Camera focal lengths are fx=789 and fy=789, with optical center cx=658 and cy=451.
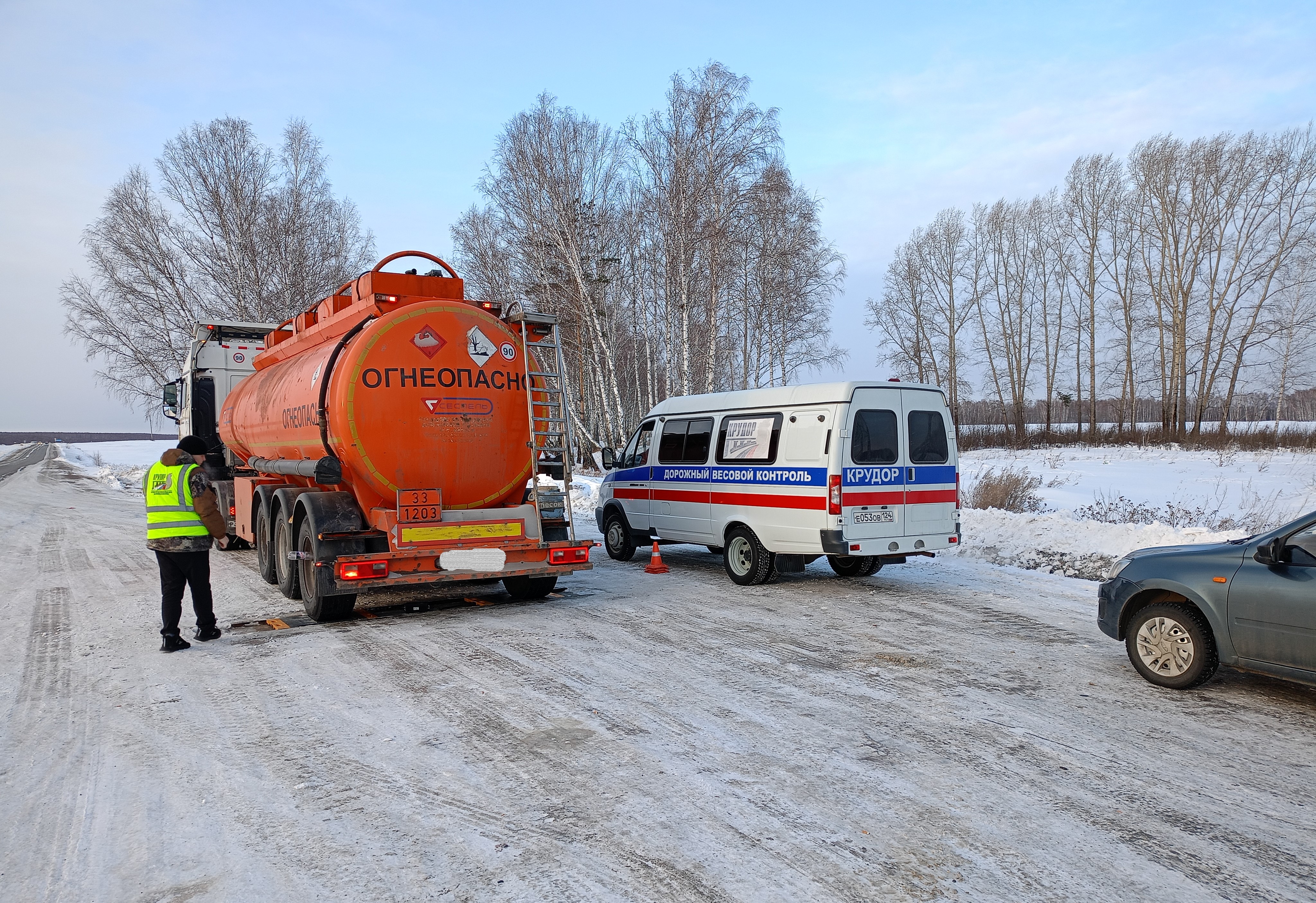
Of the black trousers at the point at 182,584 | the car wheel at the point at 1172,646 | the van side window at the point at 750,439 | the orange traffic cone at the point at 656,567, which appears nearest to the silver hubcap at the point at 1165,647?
the car wheel at the point at 1172,646

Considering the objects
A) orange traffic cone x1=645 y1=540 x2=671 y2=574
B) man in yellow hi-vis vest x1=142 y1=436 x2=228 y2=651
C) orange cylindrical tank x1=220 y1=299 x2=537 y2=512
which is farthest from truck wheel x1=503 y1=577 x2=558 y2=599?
man in yellow hi-vis vest x1=142 y1=436 x2=228 y2=651

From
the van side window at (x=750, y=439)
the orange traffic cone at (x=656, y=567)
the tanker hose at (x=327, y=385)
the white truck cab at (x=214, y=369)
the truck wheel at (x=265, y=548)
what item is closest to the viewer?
the tanker hose at (x=327, y=385)

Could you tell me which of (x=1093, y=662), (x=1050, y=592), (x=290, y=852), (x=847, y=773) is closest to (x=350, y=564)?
(x=290, y=852)

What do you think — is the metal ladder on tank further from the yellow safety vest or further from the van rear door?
the yellow safety vest

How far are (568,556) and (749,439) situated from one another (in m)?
2.92

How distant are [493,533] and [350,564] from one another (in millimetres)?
1460

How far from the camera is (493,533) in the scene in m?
8.47

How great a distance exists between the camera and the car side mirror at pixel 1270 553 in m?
5.18

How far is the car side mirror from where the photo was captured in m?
5.18

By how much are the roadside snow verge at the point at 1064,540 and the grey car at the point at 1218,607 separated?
464 centimetres

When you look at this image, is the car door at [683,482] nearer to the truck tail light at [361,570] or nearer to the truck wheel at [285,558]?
the truck tail light at [361,570]

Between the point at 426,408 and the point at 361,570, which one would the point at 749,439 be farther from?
the point at 361,570

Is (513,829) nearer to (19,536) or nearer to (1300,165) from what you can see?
(19,536)

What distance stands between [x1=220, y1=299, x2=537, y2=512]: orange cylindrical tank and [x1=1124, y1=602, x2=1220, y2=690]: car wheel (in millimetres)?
5964
